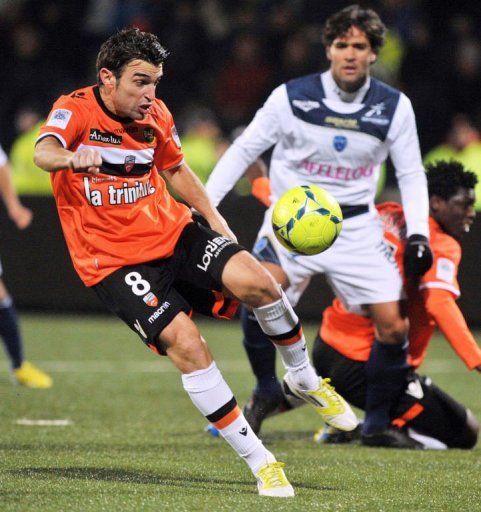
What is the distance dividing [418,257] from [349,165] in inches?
31.1

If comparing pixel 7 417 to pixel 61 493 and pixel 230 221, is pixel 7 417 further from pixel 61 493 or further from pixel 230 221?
pixel 230 221

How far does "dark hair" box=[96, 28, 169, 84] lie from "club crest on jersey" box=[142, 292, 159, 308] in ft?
3.23

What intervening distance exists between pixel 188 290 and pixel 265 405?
1539 millimetres

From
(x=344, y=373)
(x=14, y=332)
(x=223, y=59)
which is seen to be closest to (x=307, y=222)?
(x=344, y=373)

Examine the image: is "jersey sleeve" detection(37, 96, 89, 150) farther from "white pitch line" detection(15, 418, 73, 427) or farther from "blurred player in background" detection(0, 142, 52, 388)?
"blurred player in background" detection(0, 142, 52, 388)

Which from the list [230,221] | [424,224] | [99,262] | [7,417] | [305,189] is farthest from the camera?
[230,221]

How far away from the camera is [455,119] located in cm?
1414

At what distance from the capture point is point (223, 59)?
616 inches

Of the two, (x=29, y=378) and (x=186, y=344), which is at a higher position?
(x=186, y=344)

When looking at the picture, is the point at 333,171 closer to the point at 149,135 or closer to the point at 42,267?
the point at 149,135

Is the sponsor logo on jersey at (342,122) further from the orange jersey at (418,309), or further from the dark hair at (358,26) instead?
the orange jersey at (418,309)

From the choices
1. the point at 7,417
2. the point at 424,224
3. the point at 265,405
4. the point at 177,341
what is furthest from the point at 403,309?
the point at 7,417

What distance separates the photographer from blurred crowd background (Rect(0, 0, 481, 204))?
1435 centimetres

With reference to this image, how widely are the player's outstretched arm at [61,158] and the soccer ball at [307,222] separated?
1.25m
